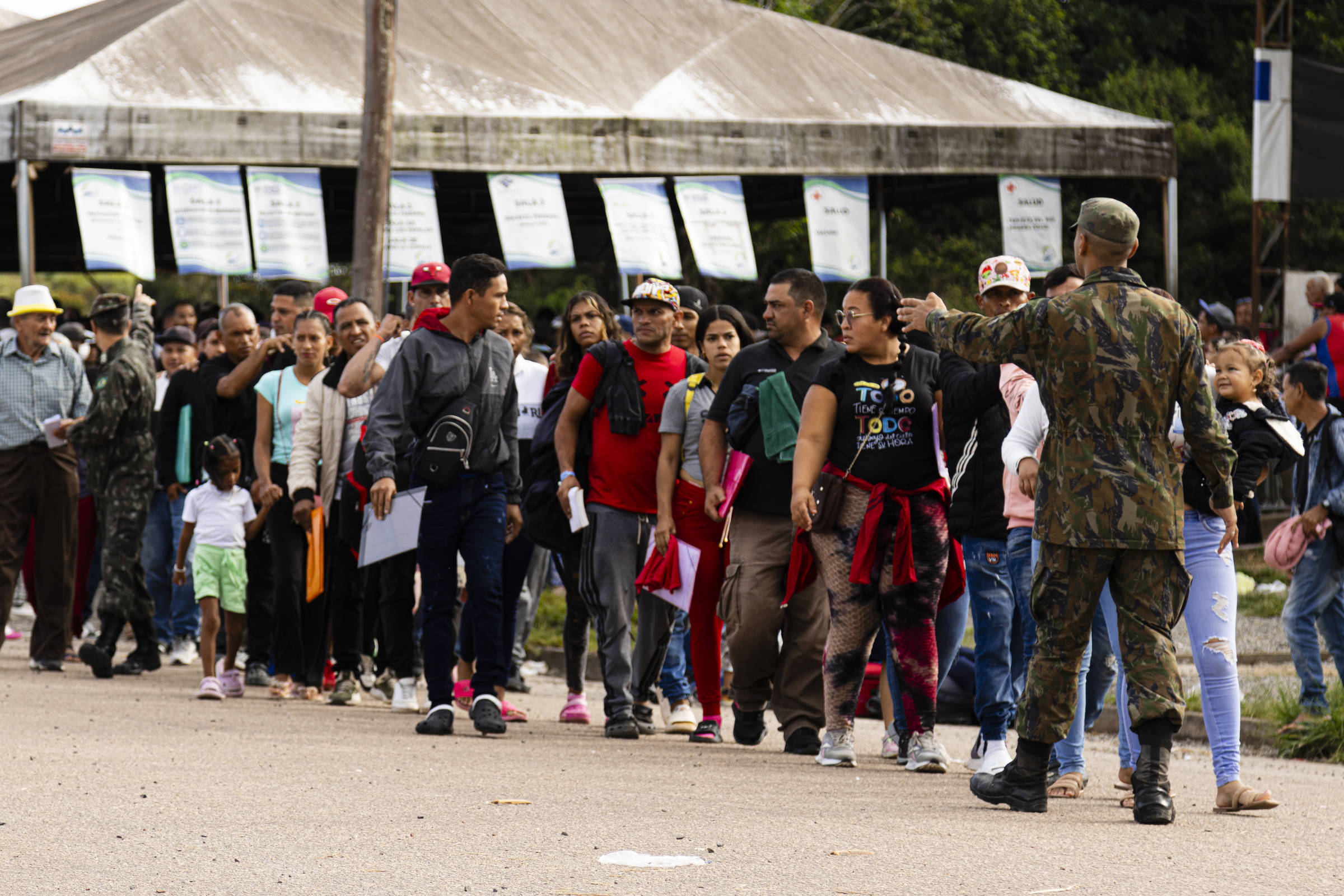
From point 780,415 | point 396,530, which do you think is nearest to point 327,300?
point 396,530

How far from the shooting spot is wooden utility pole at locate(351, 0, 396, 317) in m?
14.2

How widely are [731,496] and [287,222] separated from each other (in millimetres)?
7799

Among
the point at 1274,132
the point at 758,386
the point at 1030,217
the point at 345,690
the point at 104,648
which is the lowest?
the point at 345,690

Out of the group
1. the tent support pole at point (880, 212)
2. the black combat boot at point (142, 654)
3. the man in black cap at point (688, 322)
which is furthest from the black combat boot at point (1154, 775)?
the tent support pole at point (880, 212)

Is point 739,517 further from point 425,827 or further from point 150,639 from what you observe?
point 150,639

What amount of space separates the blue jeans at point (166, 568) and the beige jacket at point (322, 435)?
2654mm

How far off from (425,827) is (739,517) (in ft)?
9.95

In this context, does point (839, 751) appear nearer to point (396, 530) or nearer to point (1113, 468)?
point (1113, 468)

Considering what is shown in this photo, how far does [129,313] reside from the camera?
11125 millimetres

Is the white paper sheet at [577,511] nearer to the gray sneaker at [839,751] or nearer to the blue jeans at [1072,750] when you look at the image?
the gray sneaker at [839,751]

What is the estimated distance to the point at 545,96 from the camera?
16125mm

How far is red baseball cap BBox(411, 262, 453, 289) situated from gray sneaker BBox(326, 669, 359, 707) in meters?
2.26

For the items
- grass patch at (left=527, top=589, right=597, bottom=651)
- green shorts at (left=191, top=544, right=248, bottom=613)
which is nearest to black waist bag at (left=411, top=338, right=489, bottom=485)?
green shorts at (left=191, top=544, right=248, bottom=613)

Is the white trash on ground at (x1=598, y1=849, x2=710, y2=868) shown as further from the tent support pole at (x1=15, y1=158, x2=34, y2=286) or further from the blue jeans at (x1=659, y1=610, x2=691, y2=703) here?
the tent support pole at (x1=15, y1=158, x2=34, y2=286)
